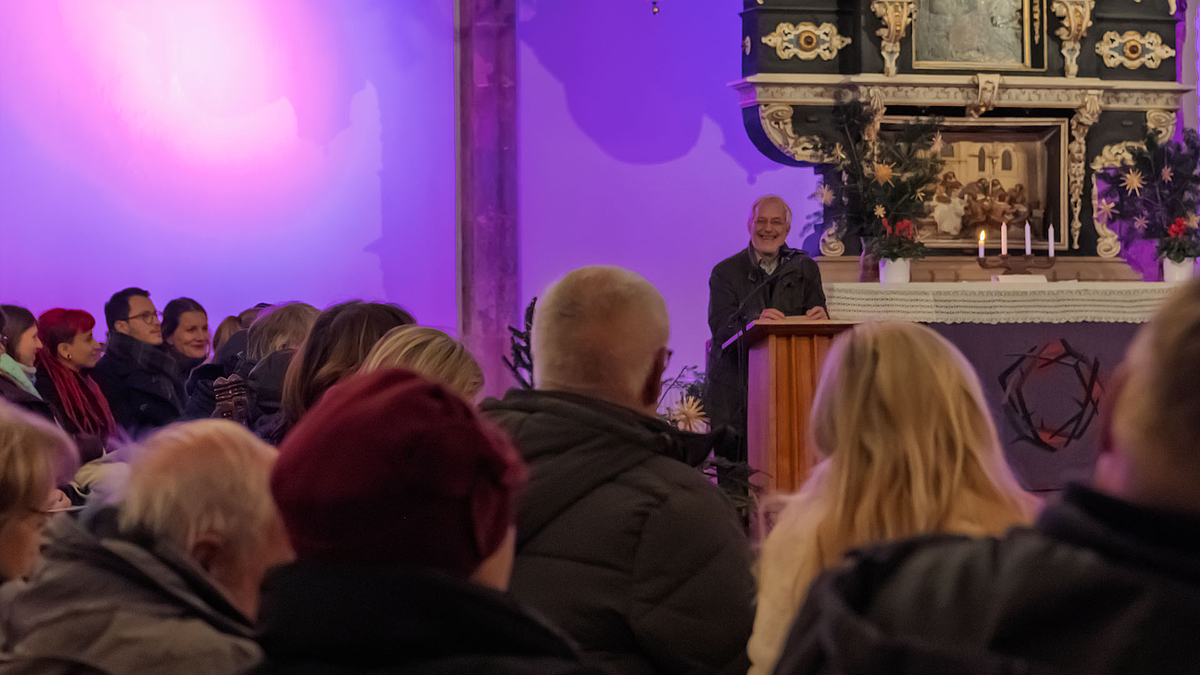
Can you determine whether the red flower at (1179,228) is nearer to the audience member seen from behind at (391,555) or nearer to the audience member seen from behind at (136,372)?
the audience member seen from behind at (136,372)

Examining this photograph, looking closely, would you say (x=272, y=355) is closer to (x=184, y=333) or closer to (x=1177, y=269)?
(x=184, y=333)

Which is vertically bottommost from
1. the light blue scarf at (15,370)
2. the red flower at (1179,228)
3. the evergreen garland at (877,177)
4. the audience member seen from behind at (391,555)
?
the audience member seen from behind at (391,555)

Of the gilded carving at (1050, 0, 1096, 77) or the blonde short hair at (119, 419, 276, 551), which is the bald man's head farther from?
the gilded carving at (1050, 0, 1096, 77)

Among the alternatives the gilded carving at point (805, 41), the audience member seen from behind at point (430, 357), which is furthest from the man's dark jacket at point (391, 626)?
the gilded carving at point (805, 41)

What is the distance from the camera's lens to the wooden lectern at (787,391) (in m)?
5.22

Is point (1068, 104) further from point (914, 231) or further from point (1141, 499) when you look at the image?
point (1141, 499)

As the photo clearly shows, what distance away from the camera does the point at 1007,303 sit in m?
6.49

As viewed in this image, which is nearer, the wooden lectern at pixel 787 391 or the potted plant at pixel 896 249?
the wooden lectern at pixel 787 391

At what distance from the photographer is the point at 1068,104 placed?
8367 millimetres

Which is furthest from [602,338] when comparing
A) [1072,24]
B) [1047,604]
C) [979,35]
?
[1072,24]

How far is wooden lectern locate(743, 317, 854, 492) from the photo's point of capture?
5223mm

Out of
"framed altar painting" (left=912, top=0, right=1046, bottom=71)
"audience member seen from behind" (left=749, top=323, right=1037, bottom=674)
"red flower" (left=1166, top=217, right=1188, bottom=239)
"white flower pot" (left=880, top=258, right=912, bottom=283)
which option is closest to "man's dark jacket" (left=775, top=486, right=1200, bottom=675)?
"audience member seen from behind" (left=749, top=323, right=1037, bottom=674)

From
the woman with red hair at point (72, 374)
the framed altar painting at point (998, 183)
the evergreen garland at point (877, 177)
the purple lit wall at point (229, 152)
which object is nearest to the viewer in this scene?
the woman with red hair at point (72, 374)

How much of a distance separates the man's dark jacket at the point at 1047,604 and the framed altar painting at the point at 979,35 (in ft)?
25.2
